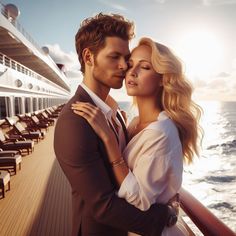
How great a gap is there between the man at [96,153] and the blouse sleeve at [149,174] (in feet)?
0.17

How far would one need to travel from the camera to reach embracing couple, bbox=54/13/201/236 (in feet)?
4.82

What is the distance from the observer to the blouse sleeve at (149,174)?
150 cm

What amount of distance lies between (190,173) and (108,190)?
36688mm

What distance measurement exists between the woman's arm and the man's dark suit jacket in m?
0.03

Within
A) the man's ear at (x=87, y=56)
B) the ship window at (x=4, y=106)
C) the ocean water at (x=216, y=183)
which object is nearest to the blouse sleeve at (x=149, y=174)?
the man's ear at (x=87, y=56)

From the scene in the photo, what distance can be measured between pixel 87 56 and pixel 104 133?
611 millimetres

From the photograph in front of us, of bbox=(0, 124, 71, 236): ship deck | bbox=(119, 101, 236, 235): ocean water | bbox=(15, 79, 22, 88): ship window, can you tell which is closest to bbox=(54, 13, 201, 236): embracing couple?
bbox=(0, 124, 71, 236): ship deck

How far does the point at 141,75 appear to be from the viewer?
1.98 meters

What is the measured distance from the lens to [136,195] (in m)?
1.49

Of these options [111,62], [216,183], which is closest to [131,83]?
[111,62]

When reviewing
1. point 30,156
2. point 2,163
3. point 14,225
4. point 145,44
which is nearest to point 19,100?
point 30,156

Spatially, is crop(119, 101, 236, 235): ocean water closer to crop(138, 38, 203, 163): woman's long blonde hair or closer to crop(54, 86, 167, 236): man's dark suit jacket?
crop(138, 38, 203, 163): woman's long blonde hair

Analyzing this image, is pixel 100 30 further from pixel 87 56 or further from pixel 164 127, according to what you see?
pixel 164 127

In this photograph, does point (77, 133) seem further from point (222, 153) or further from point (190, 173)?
point (222, 153)
